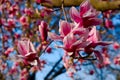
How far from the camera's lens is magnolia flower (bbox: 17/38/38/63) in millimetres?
1311

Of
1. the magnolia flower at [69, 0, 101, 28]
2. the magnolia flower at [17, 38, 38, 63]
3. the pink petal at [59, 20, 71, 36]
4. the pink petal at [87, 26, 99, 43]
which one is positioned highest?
the magnolia flower at [69, 0, 101, 28]

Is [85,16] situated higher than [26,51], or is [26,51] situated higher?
[85,16]

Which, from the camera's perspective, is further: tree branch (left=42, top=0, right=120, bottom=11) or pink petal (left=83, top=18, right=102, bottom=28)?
tree branch (left=42, top=0, right=120, bottom=11)

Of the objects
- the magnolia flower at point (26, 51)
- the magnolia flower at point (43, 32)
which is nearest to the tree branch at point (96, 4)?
the magnolia flower at point (43, 32)

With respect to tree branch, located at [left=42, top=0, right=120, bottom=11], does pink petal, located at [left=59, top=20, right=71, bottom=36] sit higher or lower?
lower

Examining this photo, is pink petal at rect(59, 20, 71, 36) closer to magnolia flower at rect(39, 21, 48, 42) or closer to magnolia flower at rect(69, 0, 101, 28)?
magnolia flower at rect(69, 0, 101, 28)

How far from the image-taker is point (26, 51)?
1326 millimetres

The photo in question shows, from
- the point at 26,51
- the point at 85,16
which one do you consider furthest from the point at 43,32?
the point at 85,16

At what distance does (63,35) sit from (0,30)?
585 centimetres

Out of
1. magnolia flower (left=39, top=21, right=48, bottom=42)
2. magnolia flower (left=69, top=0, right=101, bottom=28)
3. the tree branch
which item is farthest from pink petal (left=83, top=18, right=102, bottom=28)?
the tree branch

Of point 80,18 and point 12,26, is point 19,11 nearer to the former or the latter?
point 12,26

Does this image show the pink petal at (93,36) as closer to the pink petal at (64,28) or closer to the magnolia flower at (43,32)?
the pink petal at (64,28)

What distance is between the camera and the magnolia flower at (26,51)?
131cm

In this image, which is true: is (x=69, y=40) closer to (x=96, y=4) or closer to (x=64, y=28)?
(x=64, y=28)
